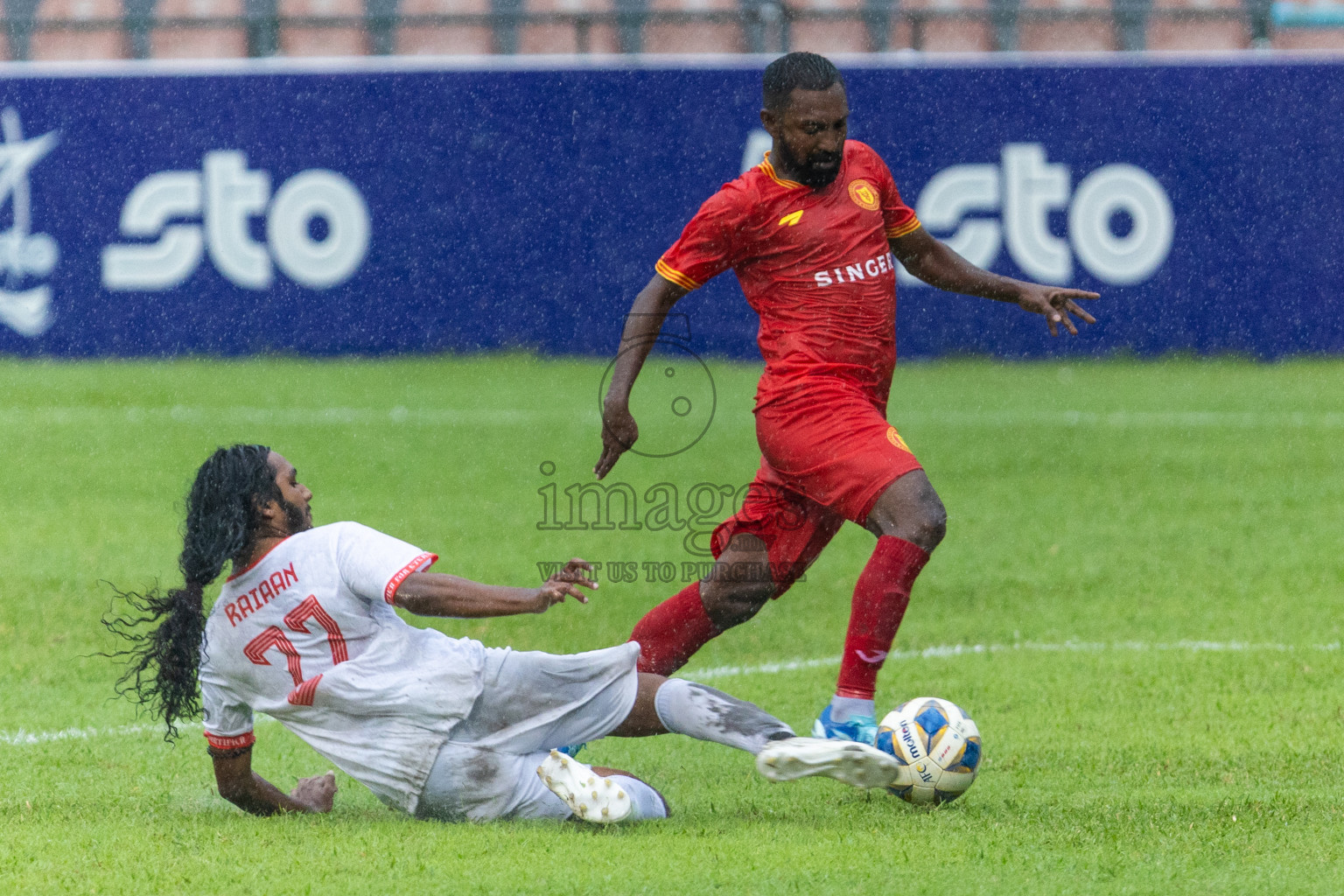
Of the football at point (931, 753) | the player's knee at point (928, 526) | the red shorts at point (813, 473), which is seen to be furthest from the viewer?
the red shorts at point (813, 473)

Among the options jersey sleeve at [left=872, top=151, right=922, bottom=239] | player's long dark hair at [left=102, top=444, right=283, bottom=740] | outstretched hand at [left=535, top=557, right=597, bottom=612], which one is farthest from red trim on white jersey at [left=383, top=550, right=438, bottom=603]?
jersey sleeve at [left=872, top=151, right=922, bottom=239]

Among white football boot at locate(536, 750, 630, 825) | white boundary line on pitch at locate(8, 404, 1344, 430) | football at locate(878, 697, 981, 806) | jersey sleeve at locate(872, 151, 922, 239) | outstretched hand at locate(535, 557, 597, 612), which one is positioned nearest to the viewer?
outstretched hand at locate(535, 557, 597, 612)

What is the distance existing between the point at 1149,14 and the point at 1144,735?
1330 cm

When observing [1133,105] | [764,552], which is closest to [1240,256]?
[1133,105]

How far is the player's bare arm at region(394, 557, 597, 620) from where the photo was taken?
3.98m

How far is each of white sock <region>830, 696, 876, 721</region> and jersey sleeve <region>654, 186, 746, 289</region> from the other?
51.9 inches

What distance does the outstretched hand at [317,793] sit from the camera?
15.2 ft

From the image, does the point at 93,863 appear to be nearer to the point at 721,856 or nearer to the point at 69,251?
the point at 721,856

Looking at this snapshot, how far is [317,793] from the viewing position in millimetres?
4684

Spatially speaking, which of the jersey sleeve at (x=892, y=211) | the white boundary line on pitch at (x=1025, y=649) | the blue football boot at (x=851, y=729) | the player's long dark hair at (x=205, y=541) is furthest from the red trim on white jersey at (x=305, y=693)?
the white boundary line on pitch at (x=1025, y=649)

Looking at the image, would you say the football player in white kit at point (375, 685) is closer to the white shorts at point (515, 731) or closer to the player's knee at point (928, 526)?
the white shorts at point (515, 731)

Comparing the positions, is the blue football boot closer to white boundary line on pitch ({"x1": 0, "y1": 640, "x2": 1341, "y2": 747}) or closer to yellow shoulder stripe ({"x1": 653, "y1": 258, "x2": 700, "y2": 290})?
yellow shoulder stripe ({"x1": 653, "y1": 258, "x2": 700, "y2": 290})

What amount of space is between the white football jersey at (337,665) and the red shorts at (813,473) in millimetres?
1164

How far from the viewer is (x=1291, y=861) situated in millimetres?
4047
